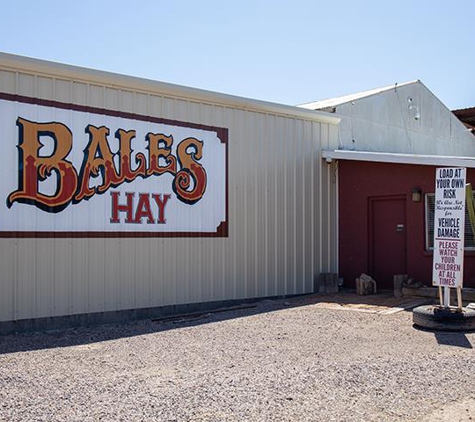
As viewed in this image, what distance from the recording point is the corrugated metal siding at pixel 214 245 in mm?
9977

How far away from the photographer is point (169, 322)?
423 inches

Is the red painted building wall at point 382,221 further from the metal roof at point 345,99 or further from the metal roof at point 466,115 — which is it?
the metal roof at point 466,115

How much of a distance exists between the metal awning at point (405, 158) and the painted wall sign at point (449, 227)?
2413mm

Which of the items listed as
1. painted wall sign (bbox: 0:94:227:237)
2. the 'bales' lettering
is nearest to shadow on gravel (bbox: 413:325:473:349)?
painted wall sign (bbox: 0:94:227:237)

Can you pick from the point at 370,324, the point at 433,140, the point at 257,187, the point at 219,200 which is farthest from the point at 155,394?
the point at 433,140

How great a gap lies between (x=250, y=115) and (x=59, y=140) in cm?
439

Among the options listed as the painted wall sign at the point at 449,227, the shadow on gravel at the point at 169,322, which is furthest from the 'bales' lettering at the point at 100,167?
the painted wall sign at the point at 449,227

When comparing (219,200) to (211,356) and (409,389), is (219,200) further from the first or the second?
(409,389)

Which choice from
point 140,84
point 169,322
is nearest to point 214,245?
point 169,322

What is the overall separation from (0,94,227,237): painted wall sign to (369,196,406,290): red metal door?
4.09 m

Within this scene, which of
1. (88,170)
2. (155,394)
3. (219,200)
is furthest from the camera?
(219,200)

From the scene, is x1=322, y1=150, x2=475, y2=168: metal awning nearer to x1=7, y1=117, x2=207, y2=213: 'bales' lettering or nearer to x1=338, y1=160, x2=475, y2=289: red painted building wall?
x1=338, y1=160, x2=475, y2=289: red painted building wall

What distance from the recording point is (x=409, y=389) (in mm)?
6148

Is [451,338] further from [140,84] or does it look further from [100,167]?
[140,84]
